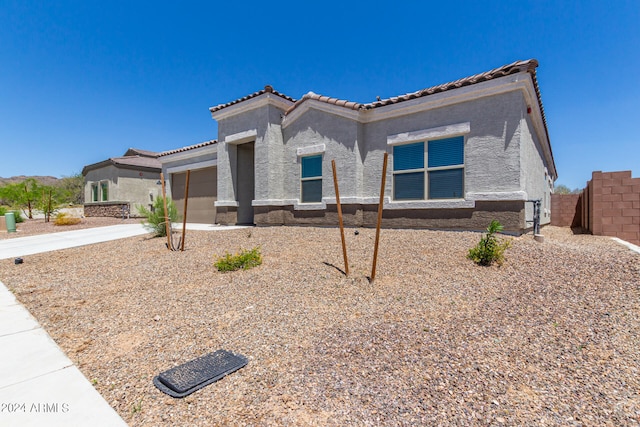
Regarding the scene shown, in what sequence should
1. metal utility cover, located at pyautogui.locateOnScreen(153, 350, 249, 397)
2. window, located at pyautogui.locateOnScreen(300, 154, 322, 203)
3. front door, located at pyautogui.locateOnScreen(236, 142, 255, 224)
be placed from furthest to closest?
front door, located at pyautogui.locateOnScreen(236, 142, 255, 224)
window, located at pyautogui.locateOnScreen(300, 154, 322, 203)
metal utility cover, located at pyautogui.locateOnScreen(153, 350, 249, 397)

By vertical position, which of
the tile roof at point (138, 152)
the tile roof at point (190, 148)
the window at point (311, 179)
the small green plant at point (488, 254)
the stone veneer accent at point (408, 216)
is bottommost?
the small green plant at point (488, 254)

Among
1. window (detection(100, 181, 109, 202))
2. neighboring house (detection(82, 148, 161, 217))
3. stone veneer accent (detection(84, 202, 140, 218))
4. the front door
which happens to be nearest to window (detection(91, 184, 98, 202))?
neighboring house (detection(82, 148, 161, 217))

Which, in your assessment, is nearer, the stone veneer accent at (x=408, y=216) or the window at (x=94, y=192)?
the stone veneer accent at (x=408, y=216)

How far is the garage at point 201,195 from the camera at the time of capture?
A: 14211 millimetres

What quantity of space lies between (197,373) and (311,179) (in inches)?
329

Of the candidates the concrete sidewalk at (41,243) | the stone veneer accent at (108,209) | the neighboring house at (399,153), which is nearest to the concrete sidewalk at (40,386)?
the concrete sidewalk at (41,243)

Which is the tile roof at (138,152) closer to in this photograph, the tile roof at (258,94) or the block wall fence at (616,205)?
the tile roof at (258,94)

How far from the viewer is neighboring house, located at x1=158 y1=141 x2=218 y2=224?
1412 cm

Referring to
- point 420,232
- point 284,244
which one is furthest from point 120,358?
point 420,232

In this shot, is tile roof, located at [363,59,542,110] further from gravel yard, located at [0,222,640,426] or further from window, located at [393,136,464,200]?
gravel yard, located at [0,222,640,426]

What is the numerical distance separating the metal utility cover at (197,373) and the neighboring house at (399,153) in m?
7.09

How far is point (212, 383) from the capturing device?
2709 mm

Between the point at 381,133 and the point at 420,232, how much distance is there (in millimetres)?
3438

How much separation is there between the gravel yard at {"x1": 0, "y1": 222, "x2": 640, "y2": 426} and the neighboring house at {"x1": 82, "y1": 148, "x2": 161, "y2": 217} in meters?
16.3
